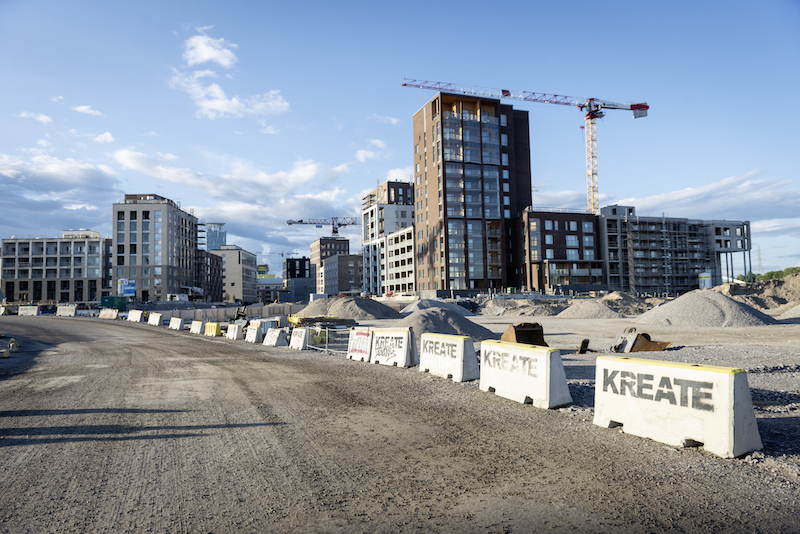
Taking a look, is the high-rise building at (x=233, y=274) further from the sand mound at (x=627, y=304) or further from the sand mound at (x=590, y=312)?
the sand mound at (x=590, y=312)

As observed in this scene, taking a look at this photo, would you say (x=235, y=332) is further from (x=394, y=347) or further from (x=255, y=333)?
(x=394, y=347)

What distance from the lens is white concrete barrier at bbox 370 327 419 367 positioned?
15.1m

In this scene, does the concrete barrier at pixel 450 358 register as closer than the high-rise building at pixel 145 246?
Yes

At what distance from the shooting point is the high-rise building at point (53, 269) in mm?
126887

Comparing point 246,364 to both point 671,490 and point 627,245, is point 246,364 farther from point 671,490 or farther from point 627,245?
point 627,245

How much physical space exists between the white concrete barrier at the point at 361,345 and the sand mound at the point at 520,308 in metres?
41.2

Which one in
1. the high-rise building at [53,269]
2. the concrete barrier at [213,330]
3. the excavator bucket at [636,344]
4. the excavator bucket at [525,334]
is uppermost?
the high-rise building at [53,269]

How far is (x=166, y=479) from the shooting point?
5547mm

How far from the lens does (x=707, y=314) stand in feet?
108

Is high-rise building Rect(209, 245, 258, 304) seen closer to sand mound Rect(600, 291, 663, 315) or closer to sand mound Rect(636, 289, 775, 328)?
sand mound Rect(600, 291, 663, 315)

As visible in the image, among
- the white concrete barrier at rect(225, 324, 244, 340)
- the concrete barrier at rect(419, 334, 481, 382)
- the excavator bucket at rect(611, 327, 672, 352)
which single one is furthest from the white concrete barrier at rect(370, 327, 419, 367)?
the white concrete barrier at rect(225, 324, 244, 340)

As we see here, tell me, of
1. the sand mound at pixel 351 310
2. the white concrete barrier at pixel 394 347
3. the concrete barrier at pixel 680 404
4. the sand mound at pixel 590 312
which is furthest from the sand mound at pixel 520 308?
the concrete barrier at pixel 680 404

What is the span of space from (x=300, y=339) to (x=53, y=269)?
13897cm

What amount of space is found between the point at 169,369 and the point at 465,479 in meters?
13.2
